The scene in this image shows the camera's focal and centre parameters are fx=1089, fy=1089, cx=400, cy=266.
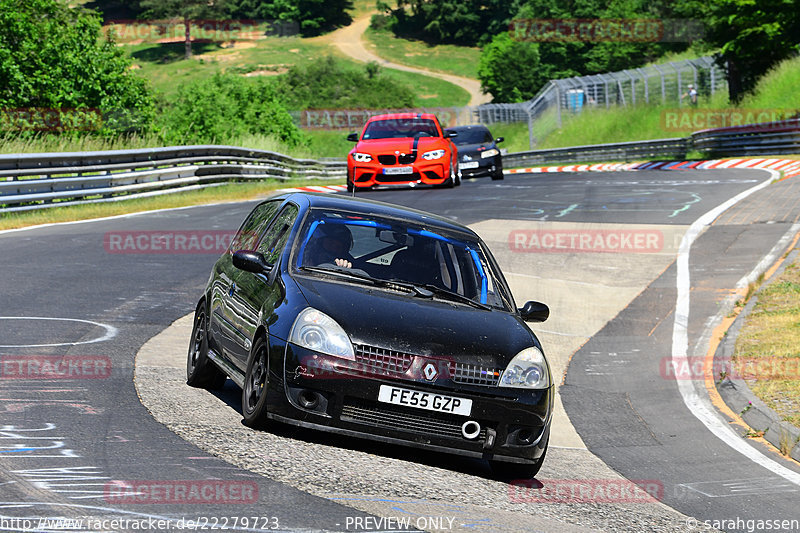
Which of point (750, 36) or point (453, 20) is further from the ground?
point (453, 20)

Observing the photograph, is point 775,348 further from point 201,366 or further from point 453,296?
point 201,366

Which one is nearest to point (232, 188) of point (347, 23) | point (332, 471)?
point (332, 471)

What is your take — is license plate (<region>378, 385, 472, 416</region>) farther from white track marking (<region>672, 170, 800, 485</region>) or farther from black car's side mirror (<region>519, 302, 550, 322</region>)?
white track marking (<region>672, 170, 800, 485</region>)

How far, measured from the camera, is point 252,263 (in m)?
7.48

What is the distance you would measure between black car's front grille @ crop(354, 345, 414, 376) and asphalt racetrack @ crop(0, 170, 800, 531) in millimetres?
572

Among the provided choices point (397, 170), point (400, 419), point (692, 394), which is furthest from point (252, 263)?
point (397, 170)

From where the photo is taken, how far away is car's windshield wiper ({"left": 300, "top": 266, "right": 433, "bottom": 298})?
A: 7318mm

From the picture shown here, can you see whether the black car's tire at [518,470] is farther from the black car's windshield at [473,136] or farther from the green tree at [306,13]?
the green tree at [306,13]

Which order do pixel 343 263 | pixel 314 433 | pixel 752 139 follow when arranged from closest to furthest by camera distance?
pixel 314 433
pixel 343 263
pixel 752 139

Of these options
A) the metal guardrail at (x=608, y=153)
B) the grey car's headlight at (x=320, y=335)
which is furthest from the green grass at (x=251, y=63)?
the grey car's headlight at (x=320, y=335)

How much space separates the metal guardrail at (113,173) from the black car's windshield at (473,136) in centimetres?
674

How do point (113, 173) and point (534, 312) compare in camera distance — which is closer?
point (534, 312)

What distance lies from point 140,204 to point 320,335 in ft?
63.5

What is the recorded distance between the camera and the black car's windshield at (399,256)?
24.7 feet
